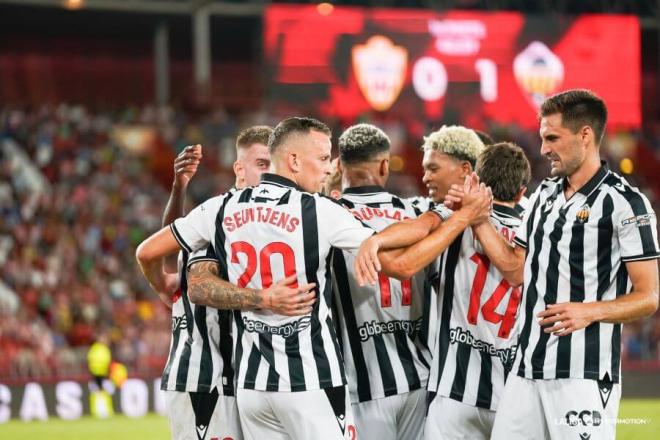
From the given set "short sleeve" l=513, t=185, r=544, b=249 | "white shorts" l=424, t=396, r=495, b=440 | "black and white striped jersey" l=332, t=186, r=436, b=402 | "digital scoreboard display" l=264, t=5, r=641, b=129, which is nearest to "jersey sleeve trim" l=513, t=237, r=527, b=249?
"short sleeve" l=513, t=185, r=544, b=249

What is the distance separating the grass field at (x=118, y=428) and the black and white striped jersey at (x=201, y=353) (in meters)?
6.58

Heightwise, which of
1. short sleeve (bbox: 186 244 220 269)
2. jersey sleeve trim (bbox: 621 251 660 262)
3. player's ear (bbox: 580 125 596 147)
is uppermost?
player's ear (bbox: 580 125 596 147)

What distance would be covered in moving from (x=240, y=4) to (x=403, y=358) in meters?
21.3

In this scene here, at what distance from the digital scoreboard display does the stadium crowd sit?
3.23 meters

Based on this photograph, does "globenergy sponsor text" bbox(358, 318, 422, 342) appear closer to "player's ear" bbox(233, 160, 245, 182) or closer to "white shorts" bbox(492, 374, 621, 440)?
"white shorts" bbox(492, 374, 621, 440)

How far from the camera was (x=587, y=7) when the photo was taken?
24984mm

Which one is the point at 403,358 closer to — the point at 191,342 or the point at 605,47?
the point at 191,342

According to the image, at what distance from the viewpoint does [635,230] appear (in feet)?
14.3

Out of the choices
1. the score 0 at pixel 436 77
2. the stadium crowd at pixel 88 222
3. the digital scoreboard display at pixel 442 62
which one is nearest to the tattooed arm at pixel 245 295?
the stadium crowd at pixel 88 222

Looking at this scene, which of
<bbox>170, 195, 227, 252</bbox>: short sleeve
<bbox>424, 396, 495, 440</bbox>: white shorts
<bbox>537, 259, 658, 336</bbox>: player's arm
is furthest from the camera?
<bbox>424, 396, 495, 440</bbox>: white shorts

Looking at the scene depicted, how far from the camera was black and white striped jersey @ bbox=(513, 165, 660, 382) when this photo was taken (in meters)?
4.39

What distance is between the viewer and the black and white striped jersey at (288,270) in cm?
445

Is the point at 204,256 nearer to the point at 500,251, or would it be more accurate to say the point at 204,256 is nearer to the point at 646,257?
the point at 500,251

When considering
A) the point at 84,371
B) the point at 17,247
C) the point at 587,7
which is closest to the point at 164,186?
the point at 17,247
